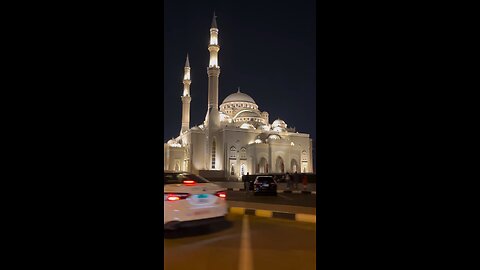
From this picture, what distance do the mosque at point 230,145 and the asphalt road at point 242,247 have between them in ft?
103

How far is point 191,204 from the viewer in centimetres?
593

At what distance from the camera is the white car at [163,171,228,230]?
5781 millimetres

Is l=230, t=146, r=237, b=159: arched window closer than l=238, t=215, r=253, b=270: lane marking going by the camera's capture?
No

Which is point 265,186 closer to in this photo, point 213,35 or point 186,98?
point 213,35

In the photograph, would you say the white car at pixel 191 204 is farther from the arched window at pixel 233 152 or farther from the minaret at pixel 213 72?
the arched window at pixel 233 152

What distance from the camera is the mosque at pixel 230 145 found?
4134 centimetres

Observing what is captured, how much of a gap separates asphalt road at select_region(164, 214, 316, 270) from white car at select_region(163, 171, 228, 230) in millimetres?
253

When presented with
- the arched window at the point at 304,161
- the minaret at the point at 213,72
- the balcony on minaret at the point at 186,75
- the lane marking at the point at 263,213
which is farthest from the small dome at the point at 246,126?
the lane marking at the point at 263,213

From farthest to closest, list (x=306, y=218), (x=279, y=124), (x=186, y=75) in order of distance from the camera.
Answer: (x=279, y=124) → (x=186, y=75) → (x=306, y=218)

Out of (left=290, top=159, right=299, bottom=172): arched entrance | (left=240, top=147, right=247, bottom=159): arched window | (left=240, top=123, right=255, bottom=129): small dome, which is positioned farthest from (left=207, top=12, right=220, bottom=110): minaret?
(left=290, top=159, right=299, bottom=172): arched entrance

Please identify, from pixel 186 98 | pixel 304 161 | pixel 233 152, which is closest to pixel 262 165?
pixel 233 152

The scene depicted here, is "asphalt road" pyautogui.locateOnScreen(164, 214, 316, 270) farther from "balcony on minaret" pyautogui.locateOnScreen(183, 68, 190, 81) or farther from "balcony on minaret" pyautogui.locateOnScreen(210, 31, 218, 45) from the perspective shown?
"balcony on minaret" pyautogui.locateOnScreen(183, 68, 190, 81)

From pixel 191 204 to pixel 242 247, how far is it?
1443 millimetres
